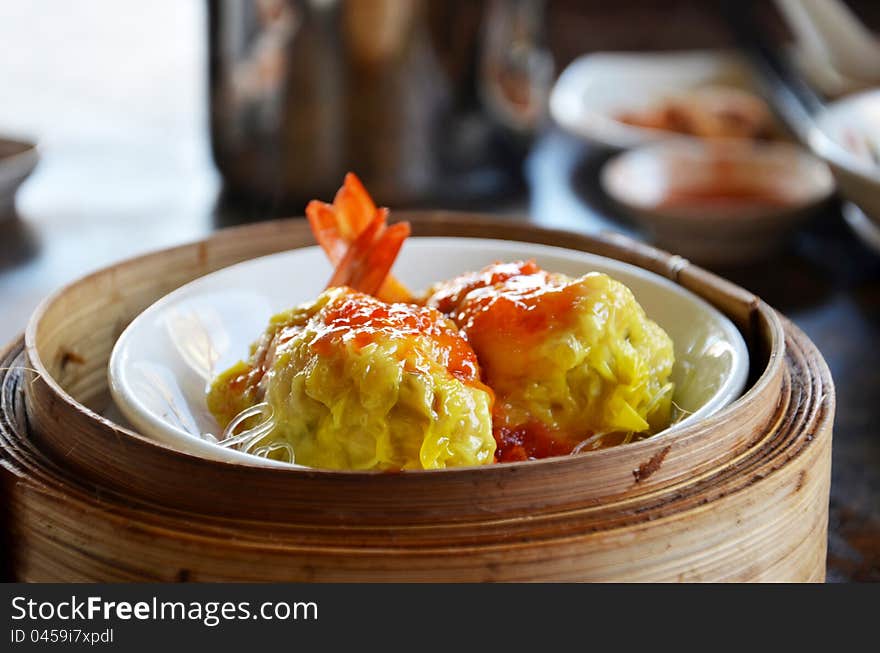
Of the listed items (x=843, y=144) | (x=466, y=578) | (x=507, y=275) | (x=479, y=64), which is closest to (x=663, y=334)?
(x=507, y=275)

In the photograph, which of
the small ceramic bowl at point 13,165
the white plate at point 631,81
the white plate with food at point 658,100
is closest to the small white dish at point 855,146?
the white plate with food at point 658,100

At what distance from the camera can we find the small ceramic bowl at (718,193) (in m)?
2.14

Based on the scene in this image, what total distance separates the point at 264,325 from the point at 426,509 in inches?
20.1

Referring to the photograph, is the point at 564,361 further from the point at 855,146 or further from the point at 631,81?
the point at 631,81

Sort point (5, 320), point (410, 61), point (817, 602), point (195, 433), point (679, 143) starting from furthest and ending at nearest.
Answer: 1. point (679, 143)
2. point (410, 61)
3. point (5, 320)
4. point (195, 433)
5. point (817, 602)

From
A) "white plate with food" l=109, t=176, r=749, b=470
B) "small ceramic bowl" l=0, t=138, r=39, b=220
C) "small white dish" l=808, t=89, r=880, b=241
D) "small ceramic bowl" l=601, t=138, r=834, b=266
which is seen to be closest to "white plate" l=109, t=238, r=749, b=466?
"white plate with food" l=109, t=176, r=749, b=470

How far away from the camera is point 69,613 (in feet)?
2.78

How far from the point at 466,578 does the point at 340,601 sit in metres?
0.09

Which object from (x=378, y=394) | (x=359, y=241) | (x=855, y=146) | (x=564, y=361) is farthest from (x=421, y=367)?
(x=855, y=146)

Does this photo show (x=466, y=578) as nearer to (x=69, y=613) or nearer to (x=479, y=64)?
(x=69, y=613)

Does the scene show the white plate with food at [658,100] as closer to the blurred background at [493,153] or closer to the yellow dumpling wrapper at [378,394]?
the blurred background at [493,153]

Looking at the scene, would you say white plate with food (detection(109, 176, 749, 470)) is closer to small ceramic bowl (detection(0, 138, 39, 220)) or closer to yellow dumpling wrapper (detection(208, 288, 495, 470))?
yellow dumpling wrapper (detection(208, 288, 495, 470))

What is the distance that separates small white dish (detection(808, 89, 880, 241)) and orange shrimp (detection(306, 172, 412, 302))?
3.09ft

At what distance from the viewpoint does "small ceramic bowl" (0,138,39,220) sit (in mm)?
2152
